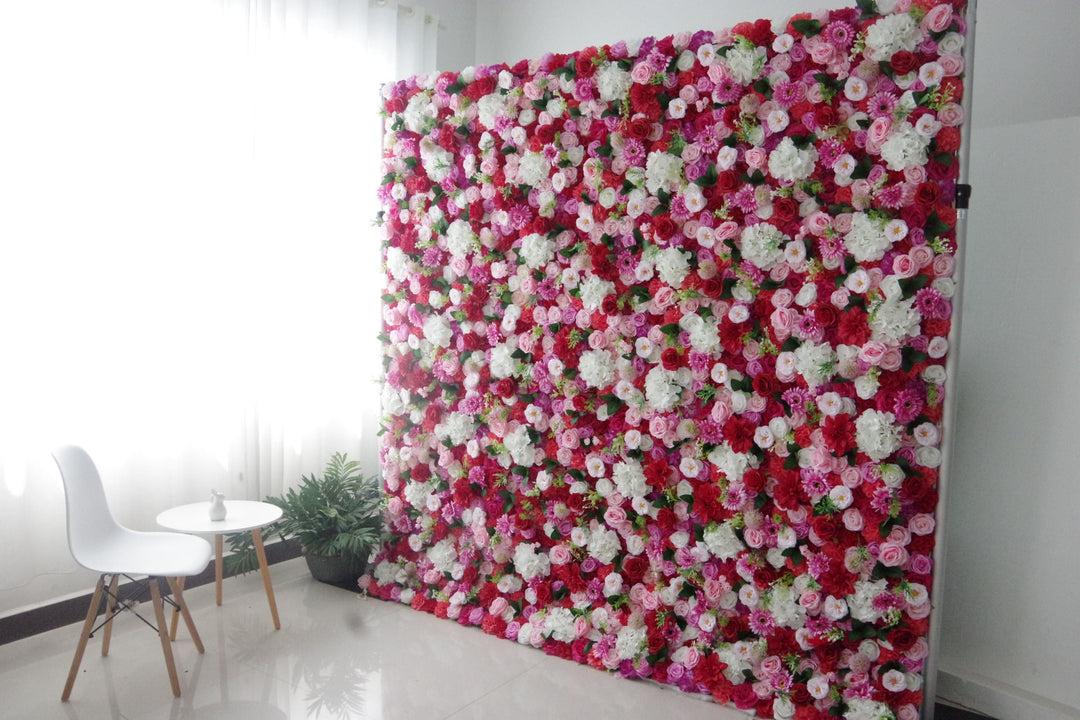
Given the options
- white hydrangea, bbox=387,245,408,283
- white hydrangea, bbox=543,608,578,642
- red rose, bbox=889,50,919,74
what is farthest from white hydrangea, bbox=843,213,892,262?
white hydrangea, bbox=387,245,408,283

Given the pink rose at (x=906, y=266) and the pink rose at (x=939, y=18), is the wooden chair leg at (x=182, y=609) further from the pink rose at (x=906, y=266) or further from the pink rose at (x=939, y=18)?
the pink rose at (x=939, y=18)

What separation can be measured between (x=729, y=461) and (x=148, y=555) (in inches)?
78.5

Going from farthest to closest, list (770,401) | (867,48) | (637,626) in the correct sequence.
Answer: (637,626) → (770,401) → (867,48)

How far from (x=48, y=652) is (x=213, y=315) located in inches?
55.6

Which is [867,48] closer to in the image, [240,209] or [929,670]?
Result: [929,670]

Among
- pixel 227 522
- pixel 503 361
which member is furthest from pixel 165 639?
pixel 503 361

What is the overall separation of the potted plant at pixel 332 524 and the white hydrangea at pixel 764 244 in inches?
78.4

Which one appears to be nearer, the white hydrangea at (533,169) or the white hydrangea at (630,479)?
the white hydrangea at (630,479)

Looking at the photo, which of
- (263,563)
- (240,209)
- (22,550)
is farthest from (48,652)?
(240,209)

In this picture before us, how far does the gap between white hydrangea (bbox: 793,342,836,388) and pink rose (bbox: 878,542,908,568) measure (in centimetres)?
53

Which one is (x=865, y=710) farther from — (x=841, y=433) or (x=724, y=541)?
(x=841, y=433)

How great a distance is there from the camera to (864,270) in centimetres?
242

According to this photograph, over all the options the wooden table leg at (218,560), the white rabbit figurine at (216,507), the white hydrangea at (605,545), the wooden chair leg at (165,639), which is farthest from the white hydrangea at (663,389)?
the wooden table leg at (218,560)

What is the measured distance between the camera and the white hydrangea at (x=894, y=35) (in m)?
2.29
